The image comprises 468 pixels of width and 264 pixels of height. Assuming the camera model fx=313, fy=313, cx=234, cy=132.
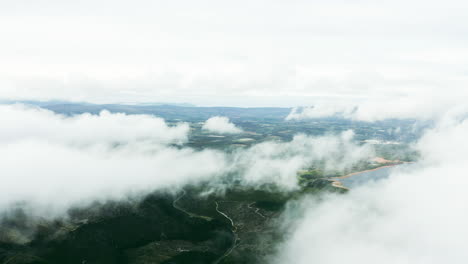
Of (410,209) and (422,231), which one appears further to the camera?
(410,209)

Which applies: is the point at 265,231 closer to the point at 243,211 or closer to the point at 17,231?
the point at 243,211

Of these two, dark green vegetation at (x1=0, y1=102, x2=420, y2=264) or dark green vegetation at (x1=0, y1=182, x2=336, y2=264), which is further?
dark green vegetation at (x1=0, y1=102, x2=420, y2=264)

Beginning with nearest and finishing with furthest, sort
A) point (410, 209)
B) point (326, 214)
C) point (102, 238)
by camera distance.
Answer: point (102, 238)
point (326, 214)
point (410, 209)

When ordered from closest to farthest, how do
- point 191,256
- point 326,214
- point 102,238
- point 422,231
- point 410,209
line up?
point 191,256
point 102,238
point 422,231
point 326,214
point 410,209

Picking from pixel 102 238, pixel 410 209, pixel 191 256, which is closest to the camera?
pixel 191 256

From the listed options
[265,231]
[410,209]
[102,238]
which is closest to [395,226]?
[410,209]

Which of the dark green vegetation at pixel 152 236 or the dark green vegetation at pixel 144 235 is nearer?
the dark green vegetation at pixel 152 236

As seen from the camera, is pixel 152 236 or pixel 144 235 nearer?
pixel 152 236

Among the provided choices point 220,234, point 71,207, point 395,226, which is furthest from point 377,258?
point 71,207

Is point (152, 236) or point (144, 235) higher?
point (144, 235)

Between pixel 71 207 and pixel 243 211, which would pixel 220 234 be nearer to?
pixel 243 211
